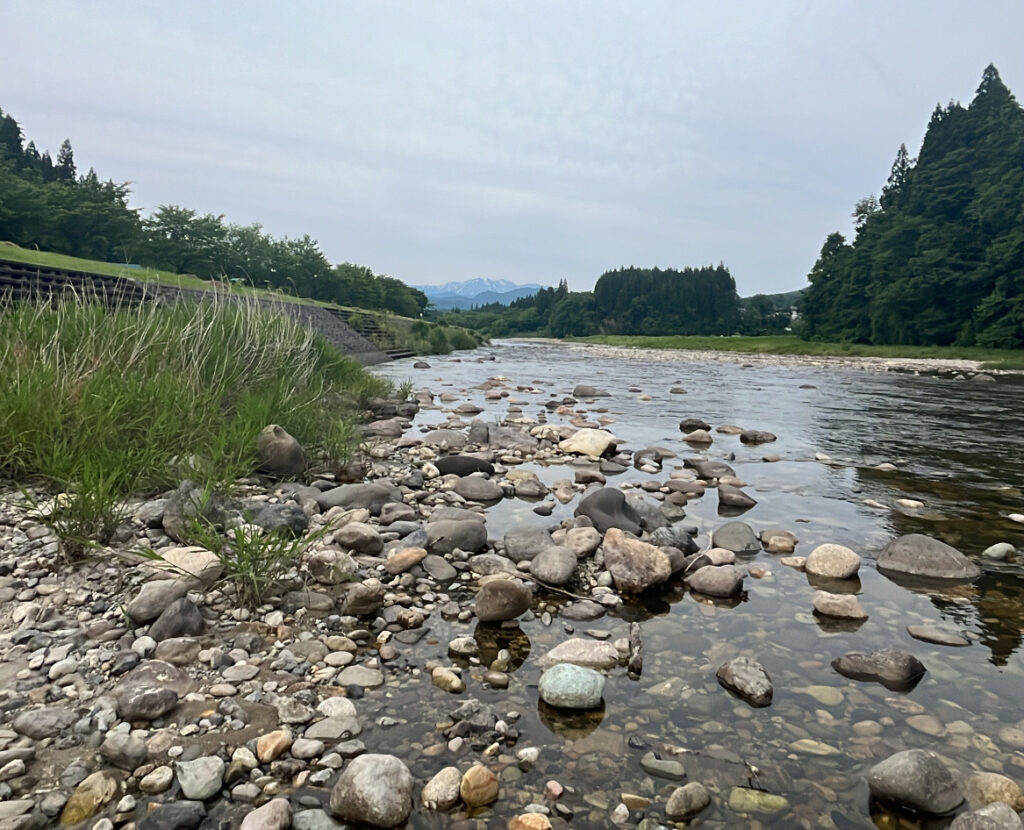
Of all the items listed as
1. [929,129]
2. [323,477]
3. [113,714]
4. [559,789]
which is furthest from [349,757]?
[929,129]

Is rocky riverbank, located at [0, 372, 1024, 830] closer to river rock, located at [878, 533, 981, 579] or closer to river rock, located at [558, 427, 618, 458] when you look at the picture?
river rock, located at [878, 533, 981, 579]

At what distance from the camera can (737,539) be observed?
216 inches

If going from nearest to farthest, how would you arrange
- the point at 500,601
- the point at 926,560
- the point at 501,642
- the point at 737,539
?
1. the point at 501,642
2. the point at 500,601
3. the point at 926,560
4. the point at 737,539

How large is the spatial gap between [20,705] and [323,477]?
4470mm

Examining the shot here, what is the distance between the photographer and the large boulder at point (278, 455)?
6742mm

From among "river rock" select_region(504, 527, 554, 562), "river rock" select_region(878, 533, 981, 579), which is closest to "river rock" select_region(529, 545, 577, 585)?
"river rock" select_region(504, 527, 554, 562)

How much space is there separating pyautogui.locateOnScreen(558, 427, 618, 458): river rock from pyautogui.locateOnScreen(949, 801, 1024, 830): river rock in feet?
23.1

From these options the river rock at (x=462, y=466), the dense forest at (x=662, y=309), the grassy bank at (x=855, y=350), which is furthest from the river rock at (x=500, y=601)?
the dense forest at (x=662, y=309)

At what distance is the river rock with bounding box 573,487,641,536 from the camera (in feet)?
18.4

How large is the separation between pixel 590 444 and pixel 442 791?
722cm

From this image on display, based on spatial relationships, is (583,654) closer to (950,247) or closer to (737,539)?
(737,539)

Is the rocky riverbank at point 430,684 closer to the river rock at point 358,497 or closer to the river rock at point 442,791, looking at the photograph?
the river rock at point 442,791

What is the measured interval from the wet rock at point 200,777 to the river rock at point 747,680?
2444mm

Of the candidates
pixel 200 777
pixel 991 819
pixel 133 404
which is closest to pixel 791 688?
pixel 991 819
